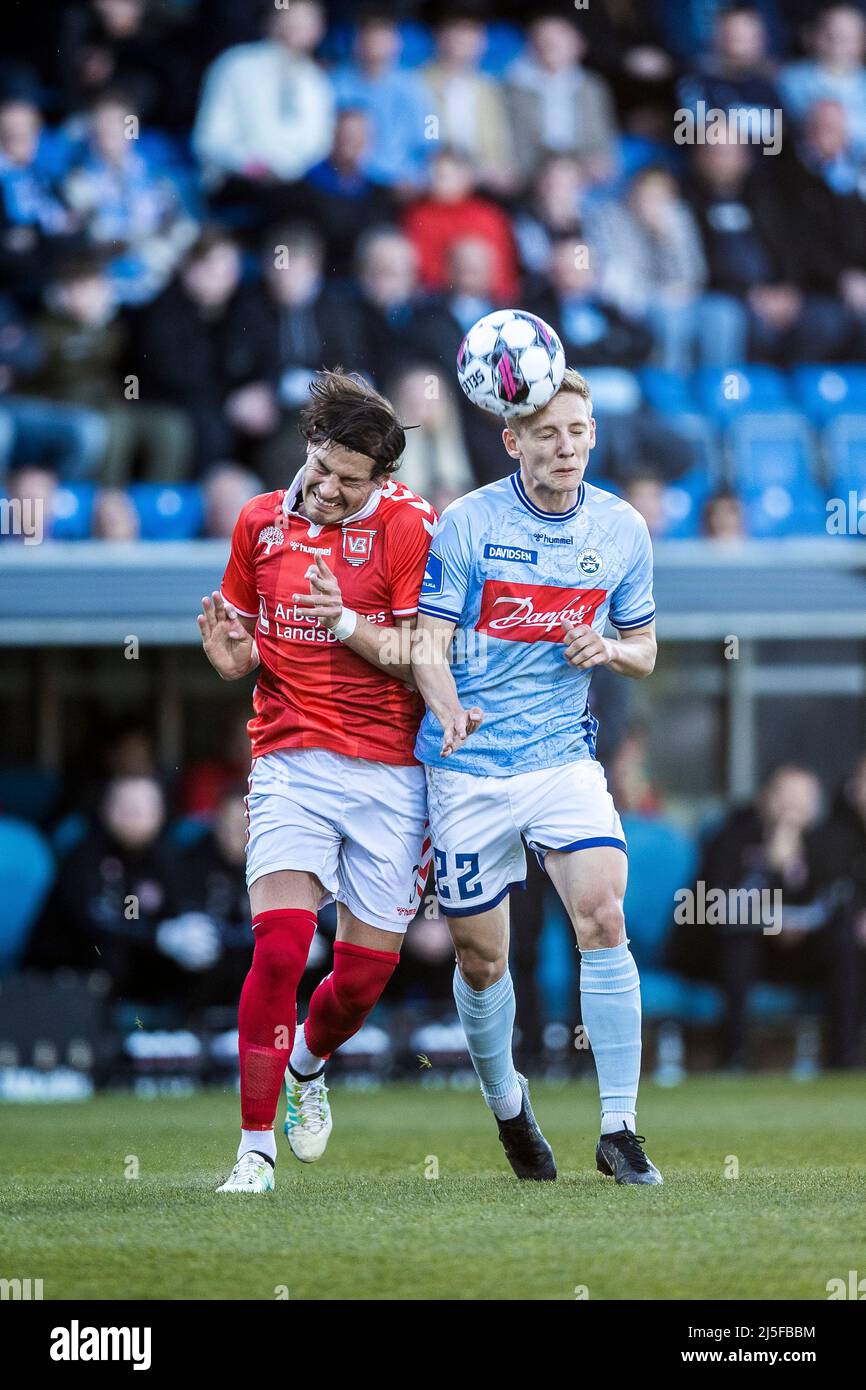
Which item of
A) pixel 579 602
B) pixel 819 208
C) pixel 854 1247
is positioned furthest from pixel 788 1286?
pixel 819 208

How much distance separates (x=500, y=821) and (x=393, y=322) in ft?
20.7

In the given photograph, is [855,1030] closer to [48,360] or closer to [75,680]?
[75,680]

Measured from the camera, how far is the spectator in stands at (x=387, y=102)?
13758 mm

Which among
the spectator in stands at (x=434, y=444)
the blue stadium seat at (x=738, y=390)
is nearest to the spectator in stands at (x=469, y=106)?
the blue stadium seat at (x=738, y=390)

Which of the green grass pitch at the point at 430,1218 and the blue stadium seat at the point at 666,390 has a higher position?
the blue stadium seat at the point at 666,390

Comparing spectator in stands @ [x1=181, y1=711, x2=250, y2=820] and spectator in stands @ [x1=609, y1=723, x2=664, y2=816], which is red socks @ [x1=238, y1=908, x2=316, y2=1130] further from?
spectator in stands @ [x1=181, y1=711, x2=250, y2=820]

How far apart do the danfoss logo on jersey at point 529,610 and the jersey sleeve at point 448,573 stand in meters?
0.10

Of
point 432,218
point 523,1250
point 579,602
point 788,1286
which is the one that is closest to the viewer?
point 788,1286

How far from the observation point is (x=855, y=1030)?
36.7 feet

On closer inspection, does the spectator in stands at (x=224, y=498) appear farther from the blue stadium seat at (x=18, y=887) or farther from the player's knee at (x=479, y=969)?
the player's knee at (x=479, y=969)

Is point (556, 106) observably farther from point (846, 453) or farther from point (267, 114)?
point (846, 453)

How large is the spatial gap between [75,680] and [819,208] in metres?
6.67

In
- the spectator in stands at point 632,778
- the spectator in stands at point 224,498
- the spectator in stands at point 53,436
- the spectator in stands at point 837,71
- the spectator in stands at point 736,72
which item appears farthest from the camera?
the spectator in stands at point 837,71

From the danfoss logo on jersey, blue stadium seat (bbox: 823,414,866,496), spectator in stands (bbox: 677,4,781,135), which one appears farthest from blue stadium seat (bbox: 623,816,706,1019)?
spectator in stands (bbox: 677,4,781,135)
